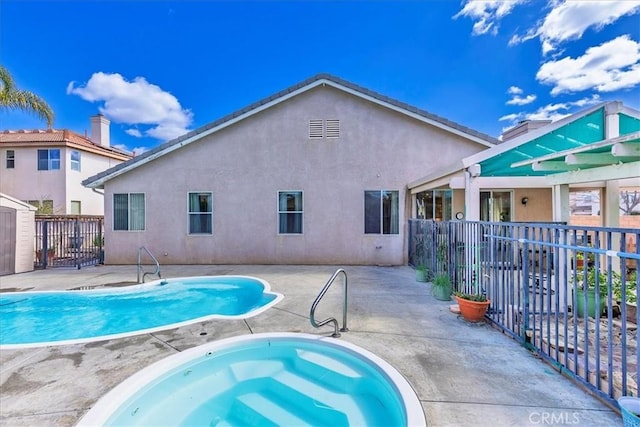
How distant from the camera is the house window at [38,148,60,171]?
17.8m

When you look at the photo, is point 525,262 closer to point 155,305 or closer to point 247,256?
point 155,305

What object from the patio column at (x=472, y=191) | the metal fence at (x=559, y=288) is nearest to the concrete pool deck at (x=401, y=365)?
the metal fence at (x=559, y=288)

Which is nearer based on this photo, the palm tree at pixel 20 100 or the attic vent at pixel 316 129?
the attic vent at pixel 316 129

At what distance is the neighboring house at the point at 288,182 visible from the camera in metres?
11.2

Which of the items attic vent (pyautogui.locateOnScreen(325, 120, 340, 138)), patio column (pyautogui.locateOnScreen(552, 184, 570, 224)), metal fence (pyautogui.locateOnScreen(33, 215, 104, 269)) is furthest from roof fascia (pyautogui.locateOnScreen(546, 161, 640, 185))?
metal fence (pyautogui.locateOnScreen(33, 215, 104, 269))

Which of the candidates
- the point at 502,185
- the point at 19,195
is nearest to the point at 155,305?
the point at 502,185

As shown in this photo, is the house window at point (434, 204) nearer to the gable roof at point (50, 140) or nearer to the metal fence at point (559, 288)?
the metal fence at point (559, 288)

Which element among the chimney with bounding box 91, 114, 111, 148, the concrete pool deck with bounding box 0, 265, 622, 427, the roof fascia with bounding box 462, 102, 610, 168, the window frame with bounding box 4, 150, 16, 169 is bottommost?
the concrete pool deck with bounding box 0, 265, 622, 427

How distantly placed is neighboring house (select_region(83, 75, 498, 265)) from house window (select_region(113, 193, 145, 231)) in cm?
4

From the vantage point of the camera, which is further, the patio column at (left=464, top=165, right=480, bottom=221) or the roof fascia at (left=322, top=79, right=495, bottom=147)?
the roof fascia at (left=322, top=79, right=495, bottom=147)

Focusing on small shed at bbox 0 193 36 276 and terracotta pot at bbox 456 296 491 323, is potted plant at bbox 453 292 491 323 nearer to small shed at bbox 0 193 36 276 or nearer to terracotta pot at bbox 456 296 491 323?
terracotta pot at bbox 456 296 491 323

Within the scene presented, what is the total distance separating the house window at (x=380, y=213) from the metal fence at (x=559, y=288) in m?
3.32

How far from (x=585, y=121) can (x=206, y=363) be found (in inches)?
334

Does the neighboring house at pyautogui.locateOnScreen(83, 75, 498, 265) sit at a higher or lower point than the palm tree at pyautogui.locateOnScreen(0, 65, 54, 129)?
lower
